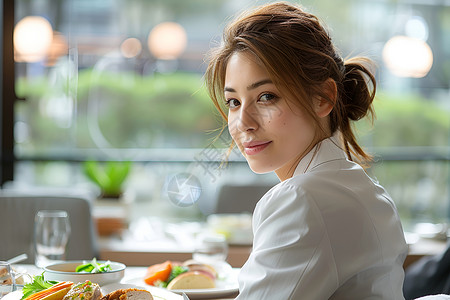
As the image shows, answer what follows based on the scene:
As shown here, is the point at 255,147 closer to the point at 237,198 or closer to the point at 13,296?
the point at 13,296

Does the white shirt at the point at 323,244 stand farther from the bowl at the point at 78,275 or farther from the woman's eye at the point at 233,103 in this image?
the bowl at the point at 78,275

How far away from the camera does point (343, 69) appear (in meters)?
1.39

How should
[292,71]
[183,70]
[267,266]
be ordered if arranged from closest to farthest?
1. [267,266]
2. [292,71]
3. [183,70]

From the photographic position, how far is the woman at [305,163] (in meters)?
1.06

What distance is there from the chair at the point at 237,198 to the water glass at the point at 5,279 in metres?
2.34

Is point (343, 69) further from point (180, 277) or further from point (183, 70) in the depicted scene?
point (183, 70)

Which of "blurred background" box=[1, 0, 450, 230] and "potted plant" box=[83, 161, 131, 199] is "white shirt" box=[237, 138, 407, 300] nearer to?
"potted plant" box=[83, 161, 131, 199]

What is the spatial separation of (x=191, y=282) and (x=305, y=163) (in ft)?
1.50

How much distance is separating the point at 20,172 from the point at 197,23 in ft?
6.63

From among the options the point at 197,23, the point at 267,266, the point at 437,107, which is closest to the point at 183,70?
the point at 197,23

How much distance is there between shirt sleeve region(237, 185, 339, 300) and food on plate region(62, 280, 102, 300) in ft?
0.91

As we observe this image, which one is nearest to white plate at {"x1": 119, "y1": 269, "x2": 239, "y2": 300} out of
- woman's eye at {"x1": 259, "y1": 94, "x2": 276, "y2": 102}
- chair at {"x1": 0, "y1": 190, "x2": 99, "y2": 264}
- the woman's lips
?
the woman's lips

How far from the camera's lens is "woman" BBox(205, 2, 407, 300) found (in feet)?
3.48

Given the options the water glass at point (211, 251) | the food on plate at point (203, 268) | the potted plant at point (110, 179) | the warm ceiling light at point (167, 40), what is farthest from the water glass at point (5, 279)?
the warm ceiling light at point (167, 40)
